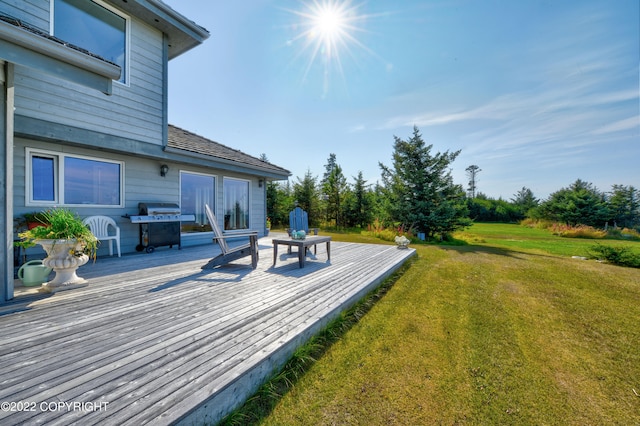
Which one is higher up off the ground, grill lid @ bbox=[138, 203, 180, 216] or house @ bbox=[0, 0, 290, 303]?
house @ bbox=[0, 0, 290, 303]

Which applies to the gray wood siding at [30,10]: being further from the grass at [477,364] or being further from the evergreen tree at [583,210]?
the evergreen tree at [583,210]

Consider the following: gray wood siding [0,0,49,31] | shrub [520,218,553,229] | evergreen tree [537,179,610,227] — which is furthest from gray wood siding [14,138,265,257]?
shrub [520,218,553,229]

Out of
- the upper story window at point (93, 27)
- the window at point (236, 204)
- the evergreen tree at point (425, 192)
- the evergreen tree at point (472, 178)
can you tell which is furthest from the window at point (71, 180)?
the evergreen tree at point (472, 178)

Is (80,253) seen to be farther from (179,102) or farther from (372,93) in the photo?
(372,93)

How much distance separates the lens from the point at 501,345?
2.39m

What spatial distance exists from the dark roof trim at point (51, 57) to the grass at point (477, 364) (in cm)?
384

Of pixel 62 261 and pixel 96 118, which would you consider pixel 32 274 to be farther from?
pixel 96 118

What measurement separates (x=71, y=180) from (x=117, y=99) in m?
1.84

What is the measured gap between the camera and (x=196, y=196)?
686 cm

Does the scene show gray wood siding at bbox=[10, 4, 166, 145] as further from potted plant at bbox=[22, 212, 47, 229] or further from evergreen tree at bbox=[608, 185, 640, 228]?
evergreen tree at bbox=[608, 185, 640, 228]

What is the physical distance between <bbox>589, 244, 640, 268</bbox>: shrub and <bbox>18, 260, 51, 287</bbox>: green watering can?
11.8 metres

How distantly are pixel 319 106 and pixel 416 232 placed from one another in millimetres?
7255

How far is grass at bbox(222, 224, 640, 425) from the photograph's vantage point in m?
1.57

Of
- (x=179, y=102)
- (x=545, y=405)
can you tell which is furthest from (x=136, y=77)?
(x=545, y=405)
